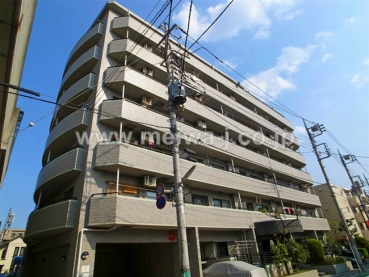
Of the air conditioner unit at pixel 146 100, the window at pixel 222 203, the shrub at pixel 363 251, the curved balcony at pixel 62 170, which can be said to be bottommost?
the shrub at pixel 363 251

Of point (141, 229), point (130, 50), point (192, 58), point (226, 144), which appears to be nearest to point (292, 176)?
point (226, 144)

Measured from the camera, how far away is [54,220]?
1022cm

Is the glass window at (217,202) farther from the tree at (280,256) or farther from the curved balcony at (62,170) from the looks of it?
the curved balcony at (62,170)

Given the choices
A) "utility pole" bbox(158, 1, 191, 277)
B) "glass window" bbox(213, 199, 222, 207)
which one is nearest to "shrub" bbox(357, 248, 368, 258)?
"glass window" bbox(213, 199, 222, 207)

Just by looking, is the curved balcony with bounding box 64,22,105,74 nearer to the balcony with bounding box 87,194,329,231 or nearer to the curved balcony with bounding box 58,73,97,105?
the curved balcony with bounding box 58,73,97,105

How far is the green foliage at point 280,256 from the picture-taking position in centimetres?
1330

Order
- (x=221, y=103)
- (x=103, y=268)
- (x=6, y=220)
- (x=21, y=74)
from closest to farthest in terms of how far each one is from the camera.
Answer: (x=21, y=74) < (x=103, y=268) < (x=221, y=103) < (x=6, y=220)

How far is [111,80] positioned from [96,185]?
23.1 feet

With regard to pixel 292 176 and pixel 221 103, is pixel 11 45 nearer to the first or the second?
pixel 221 103

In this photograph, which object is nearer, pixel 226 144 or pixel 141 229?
pixel 141 229

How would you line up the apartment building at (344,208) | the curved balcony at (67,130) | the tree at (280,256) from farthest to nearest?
the apartment building at (344,208) < the tree at (280,256) < the curved balcony at (67,130)

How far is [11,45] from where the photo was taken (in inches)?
127

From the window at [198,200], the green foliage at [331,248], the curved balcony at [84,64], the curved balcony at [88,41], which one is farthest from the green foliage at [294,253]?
the curved balcony at [88,41]

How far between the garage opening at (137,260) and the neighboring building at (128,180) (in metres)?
0.06
